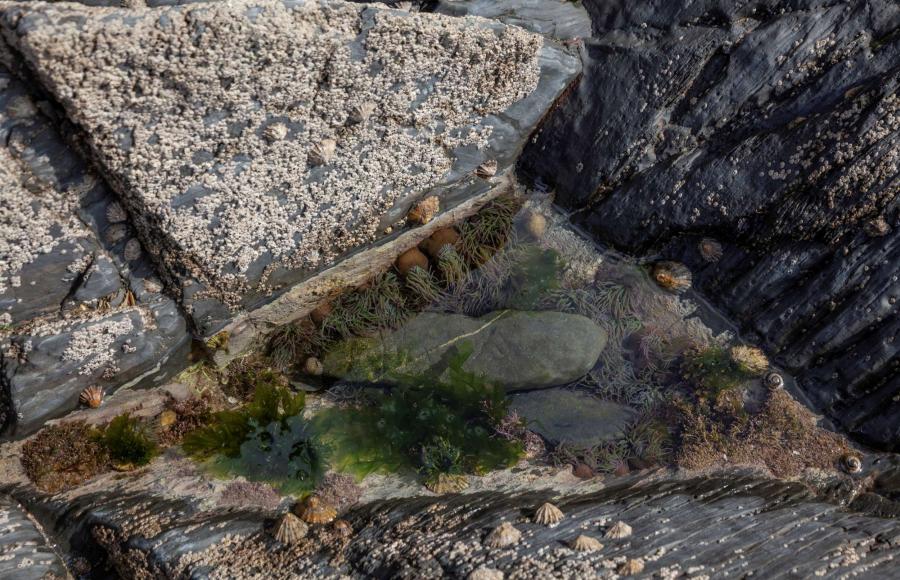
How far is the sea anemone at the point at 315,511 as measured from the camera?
555cm

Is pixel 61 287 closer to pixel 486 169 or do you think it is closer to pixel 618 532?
pixel 486 169

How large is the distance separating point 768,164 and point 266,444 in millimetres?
5749

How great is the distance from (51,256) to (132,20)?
2.11 meters

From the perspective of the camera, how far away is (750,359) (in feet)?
21.3

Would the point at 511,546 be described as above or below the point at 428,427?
above

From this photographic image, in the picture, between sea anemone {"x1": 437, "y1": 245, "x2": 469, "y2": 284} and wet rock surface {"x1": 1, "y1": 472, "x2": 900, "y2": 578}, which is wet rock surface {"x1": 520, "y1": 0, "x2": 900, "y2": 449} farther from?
wet rock surface {"x1": 1, "y1": 472, "x2": 900, "y2": 578}

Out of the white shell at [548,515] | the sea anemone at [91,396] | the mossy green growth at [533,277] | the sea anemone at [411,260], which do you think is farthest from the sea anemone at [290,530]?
the mossy green growth at [533,277]

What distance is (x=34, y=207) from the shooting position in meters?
4.96

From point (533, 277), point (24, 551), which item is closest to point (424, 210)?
point (533, 277)

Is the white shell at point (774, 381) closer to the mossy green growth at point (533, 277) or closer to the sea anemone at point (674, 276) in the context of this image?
the sea anemone at point (674, 276)

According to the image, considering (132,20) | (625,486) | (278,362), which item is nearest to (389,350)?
(278,362)

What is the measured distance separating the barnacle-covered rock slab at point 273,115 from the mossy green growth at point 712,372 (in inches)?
116

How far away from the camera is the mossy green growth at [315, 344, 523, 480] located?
632 centimetres

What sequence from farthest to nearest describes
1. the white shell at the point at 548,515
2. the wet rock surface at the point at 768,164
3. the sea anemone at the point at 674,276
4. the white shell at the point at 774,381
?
the sea anemone at the point at 674,276, the white shell at the point at 774,381, the wet rock surface at the point at 768,164, the white shell at the point at 548,515
